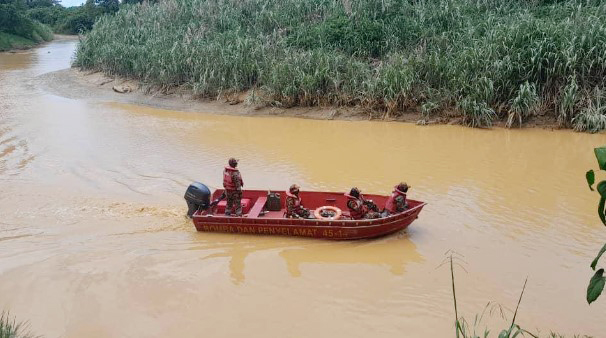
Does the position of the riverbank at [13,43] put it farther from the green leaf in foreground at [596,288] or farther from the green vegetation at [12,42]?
the green leaf in foreground at [596,288]

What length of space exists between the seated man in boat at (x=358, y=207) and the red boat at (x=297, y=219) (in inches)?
9.5

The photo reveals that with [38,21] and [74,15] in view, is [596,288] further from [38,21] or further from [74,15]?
[74,15]

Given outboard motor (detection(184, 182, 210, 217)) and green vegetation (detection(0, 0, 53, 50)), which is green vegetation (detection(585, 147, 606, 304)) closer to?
outboard motor (detection(184, 182, 210, 217))

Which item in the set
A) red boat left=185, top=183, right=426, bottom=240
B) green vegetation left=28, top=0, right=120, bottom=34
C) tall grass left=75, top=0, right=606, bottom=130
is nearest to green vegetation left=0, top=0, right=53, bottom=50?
green vegetation left=28, top=0, right=120, bottom=34

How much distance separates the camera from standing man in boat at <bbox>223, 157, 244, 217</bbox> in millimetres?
8852

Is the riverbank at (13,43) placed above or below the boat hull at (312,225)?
above

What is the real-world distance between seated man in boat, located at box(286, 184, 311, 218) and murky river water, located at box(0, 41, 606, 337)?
1.60ft

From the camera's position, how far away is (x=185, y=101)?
2103cm

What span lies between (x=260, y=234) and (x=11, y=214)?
4.83 m

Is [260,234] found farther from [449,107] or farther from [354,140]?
[449,107]

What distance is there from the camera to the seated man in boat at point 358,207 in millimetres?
8398

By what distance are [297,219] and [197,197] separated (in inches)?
73.3

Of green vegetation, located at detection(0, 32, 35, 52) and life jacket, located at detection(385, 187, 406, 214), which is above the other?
green vegetation, located at detection(0, 32, 35, 52)

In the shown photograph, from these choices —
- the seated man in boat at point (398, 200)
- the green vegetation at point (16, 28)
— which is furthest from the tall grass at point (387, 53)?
the green vegetation at point (16, 28)
